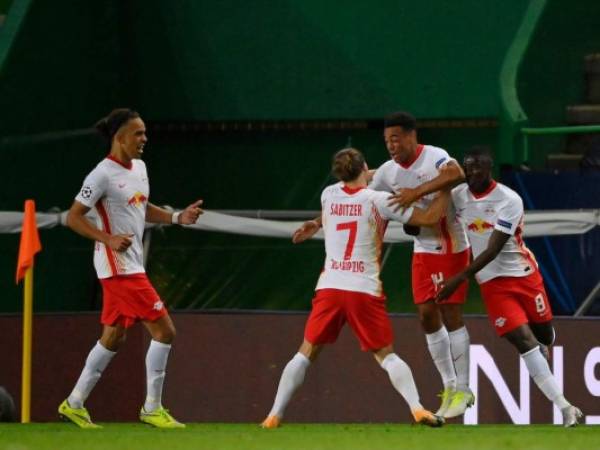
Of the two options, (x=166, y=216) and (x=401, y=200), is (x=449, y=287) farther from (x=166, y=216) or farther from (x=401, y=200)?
(x=166, y=216)

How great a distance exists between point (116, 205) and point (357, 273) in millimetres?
1821

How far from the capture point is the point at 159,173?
1828 cm

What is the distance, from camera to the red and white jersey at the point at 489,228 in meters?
12.5

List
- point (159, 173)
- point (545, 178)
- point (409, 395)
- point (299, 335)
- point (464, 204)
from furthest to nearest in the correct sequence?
point (159, 173) < point (545, 178) < point (299, 335) < point (464, 204) < point (409, 395)

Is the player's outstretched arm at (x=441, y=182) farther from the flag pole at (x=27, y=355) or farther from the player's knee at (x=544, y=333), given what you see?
the flag pole at (x=27, y=355)

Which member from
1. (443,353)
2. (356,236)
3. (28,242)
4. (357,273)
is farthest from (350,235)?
(28,242)

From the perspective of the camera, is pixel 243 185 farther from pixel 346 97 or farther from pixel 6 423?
pixel 6 423

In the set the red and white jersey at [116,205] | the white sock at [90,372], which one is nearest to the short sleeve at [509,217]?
the red and white jersey at [116,205]

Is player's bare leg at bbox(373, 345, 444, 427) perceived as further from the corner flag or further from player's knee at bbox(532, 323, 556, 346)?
the corner flag

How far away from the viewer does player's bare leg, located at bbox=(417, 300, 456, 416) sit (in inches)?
500

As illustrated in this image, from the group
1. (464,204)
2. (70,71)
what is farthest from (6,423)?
(70,71)

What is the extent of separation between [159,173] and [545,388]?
22.7ft

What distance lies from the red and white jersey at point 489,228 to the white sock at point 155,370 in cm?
226

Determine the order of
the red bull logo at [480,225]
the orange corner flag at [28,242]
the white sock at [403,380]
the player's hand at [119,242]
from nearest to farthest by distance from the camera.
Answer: the white sock at [403,380], the player's hand at [119,242], the red bull logo at [480,225], the orange corner flag at [28,242]
